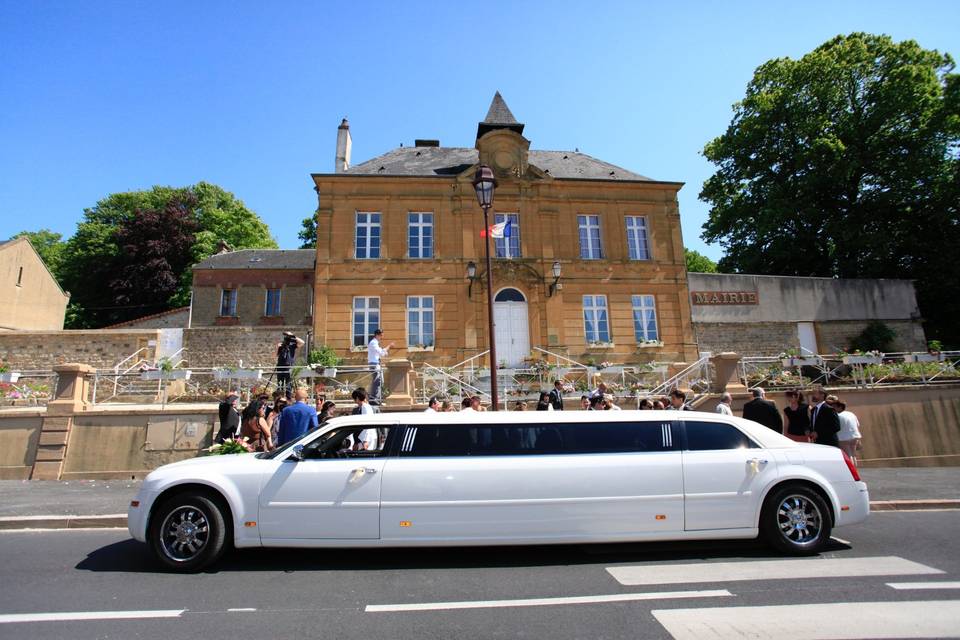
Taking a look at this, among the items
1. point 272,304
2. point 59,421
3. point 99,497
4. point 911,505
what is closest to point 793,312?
point 911,505

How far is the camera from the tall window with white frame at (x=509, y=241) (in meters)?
22.1

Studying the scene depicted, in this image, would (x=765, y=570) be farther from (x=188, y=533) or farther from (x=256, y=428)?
(x=256, y=428)

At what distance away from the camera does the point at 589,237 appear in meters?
23.0

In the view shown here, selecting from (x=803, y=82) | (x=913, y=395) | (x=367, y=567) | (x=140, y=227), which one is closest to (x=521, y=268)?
(x=913, y=395)

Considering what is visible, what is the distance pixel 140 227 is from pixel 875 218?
51.5 meters

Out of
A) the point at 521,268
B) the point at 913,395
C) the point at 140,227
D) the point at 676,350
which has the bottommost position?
the point at 913,395

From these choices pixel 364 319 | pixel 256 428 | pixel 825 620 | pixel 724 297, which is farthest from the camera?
pixel 724 297

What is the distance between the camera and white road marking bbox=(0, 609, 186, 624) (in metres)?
4.03

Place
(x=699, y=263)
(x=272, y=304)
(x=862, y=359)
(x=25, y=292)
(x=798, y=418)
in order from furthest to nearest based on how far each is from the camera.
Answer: (x=699, y=263), (x=272, y=304), (x=25, y=292), (x=862, y=359), (x=798, y=418)

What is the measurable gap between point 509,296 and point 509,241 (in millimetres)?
2487

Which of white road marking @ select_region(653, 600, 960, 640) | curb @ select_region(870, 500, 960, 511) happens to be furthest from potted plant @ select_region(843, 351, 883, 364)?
white road marking @ select_region(653, 600, 960, 640)

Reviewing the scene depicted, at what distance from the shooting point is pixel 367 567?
5301 millimetres

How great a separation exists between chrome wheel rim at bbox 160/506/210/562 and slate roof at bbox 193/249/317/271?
29585mm

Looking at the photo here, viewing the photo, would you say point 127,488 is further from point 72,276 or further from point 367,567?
point 72,276
